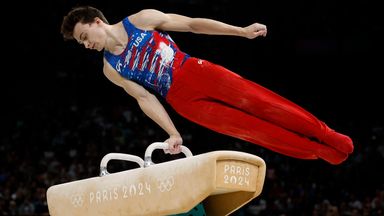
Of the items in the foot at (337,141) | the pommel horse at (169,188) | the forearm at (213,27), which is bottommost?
the pommel horse at (169,188)

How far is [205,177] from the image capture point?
3.68 m

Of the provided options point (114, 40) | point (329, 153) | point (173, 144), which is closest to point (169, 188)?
point (173, 144)

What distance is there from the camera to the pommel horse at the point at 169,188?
146 inches

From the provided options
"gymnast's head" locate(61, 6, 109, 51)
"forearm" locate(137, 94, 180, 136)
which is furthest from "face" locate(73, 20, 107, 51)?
"forearm" locate(137, 94, 180, 136)

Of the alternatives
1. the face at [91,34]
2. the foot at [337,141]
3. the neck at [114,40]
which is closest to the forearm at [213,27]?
the neck at [114,40]

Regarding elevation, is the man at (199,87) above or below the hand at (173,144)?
above

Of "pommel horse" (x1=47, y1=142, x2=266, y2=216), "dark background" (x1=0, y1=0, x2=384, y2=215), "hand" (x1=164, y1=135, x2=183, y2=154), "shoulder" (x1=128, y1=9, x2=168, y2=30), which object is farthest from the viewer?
"dark background" (x1=0, y1=0, x2=384, y2=215)

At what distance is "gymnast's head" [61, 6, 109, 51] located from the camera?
15.4ft

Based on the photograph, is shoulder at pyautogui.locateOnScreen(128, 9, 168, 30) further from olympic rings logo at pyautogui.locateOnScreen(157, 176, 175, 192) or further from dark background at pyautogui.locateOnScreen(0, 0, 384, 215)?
dark background at pyautogui.locateOnScreen(0, 0, 384, 215)

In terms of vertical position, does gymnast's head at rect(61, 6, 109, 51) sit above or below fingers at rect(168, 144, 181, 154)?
above

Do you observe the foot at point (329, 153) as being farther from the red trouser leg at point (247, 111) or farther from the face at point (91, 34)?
the face at point (91, 34)

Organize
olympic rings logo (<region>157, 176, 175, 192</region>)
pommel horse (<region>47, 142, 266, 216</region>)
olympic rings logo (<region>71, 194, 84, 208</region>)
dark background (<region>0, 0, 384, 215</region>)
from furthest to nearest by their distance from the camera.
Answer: dark background (<region>0, 0, 384, 215</region>) → olympic rings logo (<region>71, 194, 84, 208</region>) → olympic rings logo (<region>157, 176, 175, 192</region>) → pommel horse (<region>47, 142, 266, 216</region>)

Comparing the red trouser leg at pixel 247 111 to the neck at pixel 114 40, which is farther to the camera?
the neck at pixel 114 40

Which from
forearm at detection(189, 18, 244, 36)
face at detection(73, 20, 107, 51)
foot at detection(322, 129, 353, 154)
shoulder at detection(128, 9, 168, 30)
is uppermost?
forearm at detection(189, 18, 244, 36)
